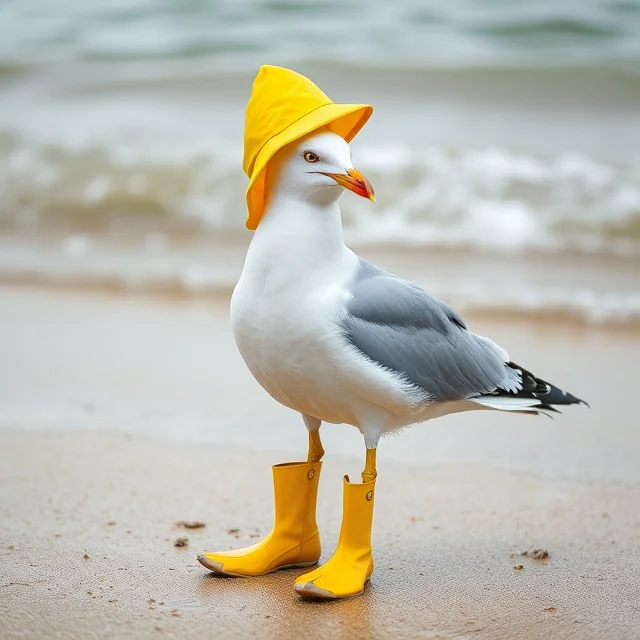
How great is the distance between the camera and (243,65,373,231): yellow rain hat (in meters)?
2.34

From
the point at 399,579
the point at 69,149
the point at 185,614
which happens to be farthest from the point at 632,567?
the point at 69,149

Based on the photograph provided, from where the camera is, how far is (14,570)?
249 cm

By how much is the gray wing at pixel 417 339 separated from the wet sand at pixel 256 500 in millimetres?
513

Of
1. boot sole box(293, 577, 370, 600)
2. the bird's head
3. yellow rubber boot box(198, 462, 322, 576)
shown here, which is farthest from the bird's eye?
boot sole box(293, 577, 370, 600)

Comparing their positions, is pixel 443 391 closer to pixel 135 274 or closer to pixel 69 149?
pixel 135 274

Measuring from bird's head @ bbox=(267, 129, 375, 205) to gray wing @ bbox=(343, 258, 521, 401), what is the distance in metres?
0.23

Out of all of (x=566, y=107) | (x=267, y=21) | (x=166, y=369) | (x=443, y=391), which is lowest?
(x=166, y=369)

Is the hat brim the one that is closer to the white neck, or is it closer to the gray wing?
the white neck

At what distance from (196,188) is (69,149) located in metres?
1.60

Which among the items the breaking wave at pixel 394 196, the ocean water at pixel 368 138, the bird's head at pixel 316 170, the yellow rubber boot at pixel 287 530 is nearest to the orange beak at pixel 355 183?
the bird's head at pixel 316 170

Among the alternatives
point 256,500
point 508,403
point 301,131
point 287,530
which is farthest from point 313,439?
point 301,131

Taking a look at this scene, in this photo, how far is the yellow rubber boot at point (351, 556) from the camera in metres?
2.35

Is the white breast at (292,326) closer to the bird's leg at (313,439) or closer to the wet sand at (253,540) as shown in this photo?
the bird's leg at (313,439)

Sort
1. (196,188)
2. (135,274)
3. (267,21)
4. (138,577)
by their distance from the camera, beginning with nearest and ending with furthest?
1. (138,577)
2. (135,274)
3. (196,188)
4. (267,21)
